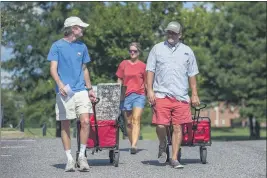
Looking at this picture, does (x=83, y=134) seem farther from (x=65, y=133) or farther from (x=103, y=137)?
(x=103, y=137)

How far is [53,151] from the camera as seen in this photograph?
45.2 ft

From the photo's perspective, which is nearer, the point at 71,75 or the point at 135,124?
the point at 71,75

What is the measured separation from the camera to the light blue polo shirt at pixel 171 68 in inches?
426

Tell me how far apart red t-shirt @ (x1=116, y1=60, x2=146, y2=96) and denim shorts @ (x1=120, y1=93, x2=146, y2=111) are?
70 millimetres

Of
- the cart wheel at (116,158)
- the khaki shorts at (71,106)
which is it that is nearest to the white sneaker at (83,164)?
the khaki shorts at (71,106)

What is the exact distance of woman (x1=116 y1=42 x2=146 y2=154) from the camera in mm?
13656

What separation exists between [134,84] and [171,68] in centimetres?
299

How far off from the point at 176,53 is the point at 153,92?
24.6 inches

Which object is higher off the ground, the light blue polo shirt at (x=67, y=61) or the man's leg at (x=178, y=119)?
the light blue polo shirt at (x=67, y=61)

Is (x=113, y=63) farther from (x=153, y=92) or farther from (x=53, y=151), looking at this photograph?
(x=153, y=92)

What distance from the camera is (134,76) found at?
44.8 ft

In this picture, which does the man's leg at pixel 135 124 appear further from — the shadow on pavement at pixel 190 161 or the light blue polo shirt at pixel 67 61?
the light blue polo shirt at pixel 67 61

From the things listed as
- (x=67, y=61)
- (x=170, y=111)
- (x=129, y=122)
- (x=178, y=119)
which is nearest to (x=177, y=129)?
(x=178, y=119)

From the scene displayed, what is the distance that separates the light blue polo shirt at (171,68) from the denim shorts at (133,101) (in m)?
2.79
